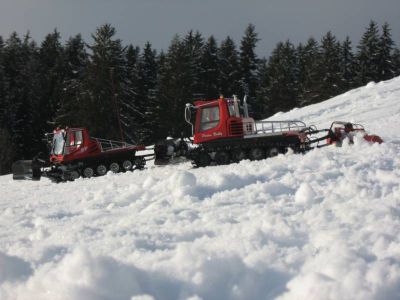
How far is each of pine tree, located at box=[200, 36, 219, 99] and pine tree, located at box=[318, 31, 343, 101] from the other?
42.4ft

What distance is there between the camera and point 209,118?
52.7 ft

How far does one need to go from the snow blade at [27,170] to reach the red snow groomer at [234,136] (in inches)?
278

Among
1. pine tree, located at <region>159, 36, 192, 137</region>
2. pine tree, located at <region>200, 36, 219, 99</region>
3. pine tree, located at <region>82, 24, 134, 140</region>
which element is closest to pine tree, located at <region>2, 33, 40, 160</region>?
pine tree, located at <region>82, 24, 134, 140</region>

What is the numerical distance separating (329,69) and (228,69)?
1267cm

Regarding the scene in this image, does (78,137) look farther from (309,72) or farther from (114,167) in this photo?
(309,72)

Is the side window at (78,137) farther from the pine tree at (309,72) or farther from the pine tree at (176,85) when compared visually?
the pine tree at (309,72)

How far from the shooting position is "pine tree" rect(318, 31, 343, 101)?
5353 centimetres

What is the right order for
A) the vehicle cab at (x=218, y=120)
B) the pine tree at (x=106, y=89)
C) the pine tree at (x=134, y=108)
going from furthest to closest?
the pine tree at (x=134, y=108), the pine tree at (x=106, y=89), the vehicle cab at (x=218, y=120)

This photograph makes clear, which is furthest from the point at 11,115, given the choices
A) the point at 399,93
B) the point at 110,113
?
the point at 399,93

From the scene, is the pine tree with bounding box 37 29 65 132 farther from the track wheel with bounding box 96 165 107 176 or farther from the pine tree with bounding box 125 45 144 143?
the track wheel with bounding box 96 165 107 176

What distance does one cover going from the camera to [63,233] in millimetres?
6355

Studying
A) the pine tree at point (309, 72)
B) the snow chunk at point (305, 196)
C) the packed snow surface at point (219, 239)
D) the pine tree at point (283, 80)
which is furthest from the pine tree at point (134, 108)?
the snow chunk at point (305, 196)

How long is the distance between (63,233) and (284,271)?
3.29 m

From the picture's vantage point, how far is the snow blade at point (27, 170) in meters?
18.9
